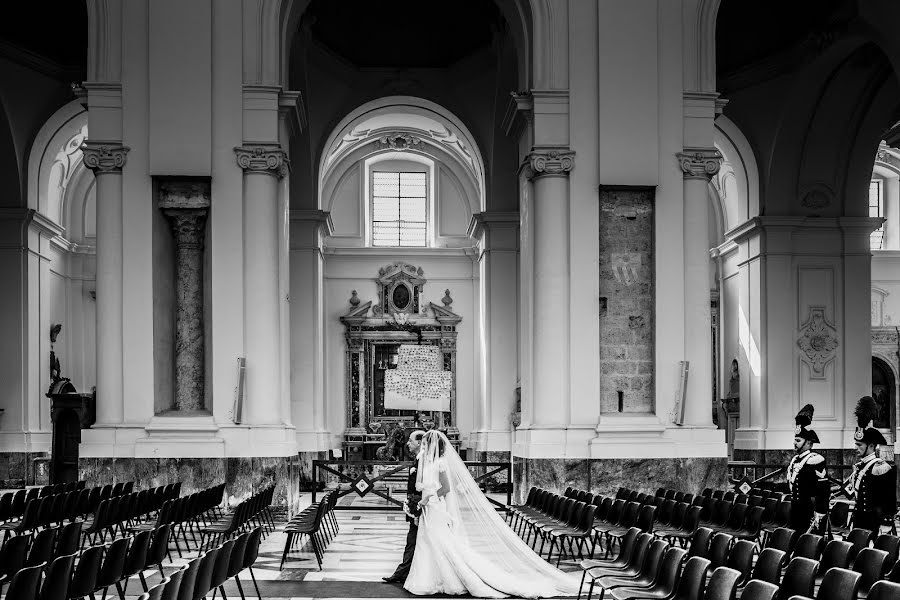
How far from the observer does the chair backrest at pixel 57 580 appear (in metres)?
6.39

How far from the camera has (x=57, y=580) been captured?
6.45m

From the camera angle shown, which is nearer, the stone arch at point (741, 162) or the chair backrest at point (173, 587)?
the chair backrest at point (173, 587)

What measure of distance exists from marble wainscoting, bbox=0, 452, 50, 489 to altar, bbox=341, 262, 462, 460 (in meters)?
10.1

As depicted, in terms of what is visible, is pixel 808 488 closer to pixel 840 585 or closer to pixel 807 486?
pixel 807 486

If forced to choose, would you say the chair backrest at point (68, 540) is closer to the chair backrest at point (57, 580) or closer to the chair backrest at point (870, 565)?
the chair backrest at point (57, 580)

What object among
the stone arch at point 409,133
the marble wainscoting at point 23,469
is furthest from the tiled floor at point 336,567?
the stone arch at point 409,133

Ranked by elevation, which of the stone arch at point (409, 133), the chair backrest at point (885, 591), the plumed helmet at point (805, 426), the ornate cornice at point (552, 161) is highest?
the stone arch at point (409, 133)

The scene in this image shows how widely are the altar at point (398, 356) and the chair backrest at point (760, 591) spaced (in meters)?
26.9

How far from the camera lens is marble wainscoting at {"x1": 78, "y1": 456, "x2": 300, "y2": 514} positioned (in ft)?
52.7

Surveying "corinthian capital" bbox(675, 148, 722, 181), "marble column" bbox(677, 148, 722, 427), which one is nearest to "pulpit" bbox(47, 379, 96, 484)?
"marble column" bbox(677, 148, 722, 427)

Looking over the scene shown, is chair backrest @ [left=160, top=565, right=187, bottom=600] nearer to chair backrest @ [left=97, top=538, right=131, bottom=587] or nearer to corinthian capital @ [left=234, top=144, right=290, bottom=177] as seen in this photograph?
chair backrest @ [left=97, top=538, right=131, bottom=587]

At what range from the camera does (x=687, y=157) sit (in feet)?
56.4

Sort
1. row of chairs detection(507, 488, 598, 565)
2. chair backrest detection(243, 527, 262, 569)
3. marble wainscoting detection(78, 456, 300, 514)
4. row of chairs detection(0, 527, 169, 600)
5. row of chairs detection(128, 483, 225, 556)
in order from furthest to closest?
1. marble wainscoting detection(78, 456, 300, 514)
2. row of chairs detection(128, 483, 225, 556)
3. row of chairs detection(507, 488, 598, 565)
4. chair backrest detection(243, 527, 262, 569)
5. row of chairs detection(0, 527, 169, 600)

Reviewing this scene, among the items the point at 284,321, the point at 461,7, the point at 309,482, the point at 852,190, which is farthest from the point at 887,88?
the point at 309,482
